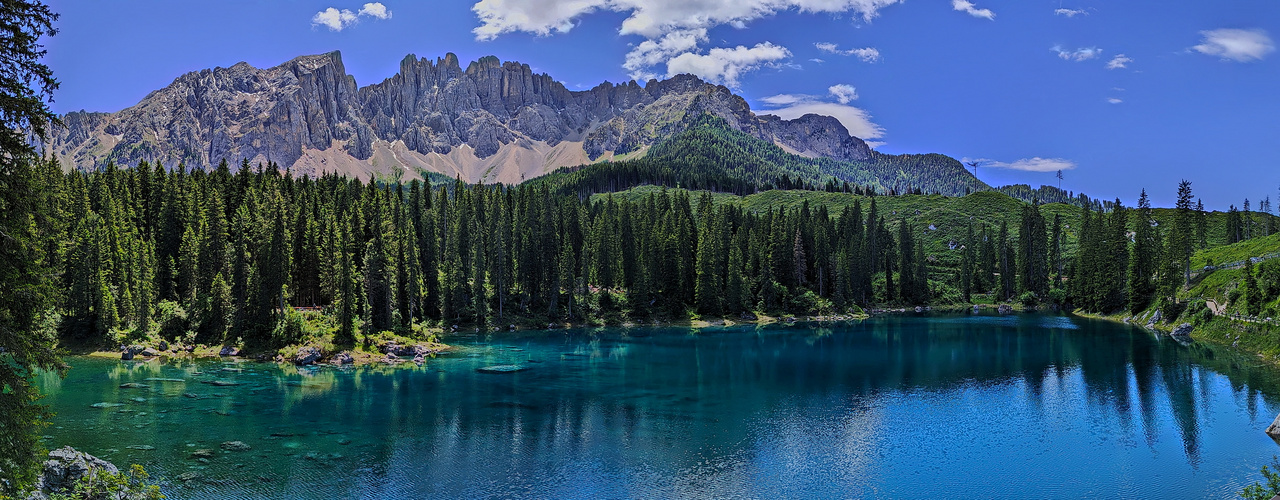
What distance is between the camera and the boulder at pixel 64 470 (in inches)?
925

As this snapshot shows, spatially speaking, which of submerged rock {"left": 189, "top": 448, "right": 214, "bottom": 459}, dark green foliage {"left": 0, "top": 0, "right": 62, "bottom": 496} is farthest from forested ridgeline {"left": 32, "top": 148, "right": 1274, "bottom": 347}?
dark green foliage {"left": 0, "top": 0, "right": 62, "bottom": 496}

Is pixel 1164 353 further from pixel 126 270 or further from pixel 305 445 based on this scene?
pixel 126 270

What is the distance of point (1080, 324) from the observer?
4075 inches

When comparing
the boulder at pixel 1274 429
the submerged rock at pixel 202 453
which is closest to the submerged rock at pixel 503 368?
the submerged rock at pixel 202 453

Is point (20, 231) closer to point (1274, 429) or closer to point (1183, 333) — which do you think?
point (1274, 429)

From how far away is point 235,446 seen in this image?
3822 centimetres

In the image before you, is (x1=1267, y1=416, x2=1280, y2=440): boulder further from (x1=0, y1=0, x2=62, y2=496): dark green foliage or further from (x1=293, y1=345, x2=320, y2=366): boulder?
(x1=293, y1=345, x2=320, y2=366): boulder

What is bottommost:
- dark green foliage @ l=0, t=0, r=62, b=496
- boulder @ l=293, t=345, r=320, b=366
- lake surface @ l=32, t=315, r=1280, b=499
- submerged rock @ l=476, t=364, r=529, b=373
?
lake surface @ l=32, t=315, r=1280, b=499

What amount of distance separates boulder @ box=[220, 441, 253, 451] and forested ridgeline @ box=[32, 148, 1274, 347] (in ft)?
92.0

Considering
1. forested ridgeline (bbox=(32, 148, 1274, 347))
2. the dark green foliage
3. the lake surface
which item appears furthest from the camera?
forested ridgeline (bbox=(32, 148, 1274, 347))

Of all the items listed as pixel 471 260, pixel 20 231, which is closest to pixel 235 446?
pixel 20 231

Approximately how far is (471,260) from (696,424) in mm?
73720

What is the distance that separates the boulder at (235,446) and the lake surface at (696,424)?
1.52 ft

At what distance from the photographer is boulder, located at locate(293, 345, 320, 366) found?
68375mm
